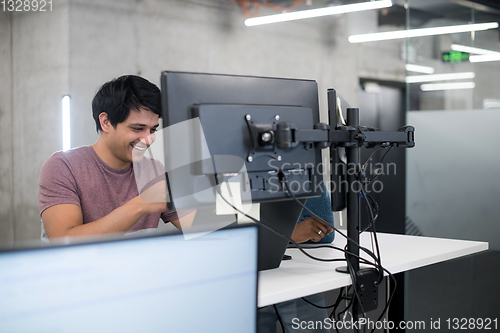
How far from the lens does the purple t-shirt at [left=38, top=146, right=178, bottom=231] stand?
4.96 feet

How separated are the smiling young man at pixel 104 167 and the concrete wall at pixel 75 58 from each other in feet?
6.59

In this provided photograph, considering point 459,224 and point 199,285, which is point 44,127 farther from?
point 199,285

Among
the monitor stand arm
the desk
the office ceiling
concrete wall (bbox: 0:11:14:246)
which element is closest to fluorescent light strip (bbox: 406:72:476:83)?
the office ceiling

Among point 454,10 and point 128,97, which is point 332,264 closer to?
point 128,97

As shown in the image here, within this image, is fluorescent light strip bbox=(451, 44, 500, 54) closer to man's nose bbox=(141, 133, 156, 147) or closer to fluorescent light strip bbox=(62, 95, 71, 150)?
man's nose bbox=(141, 133, 156, 147)

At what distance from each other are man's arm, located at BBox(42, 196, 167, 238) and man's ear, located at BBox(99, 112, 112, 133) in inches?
12.2

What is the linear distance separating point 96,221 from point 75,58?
242cm

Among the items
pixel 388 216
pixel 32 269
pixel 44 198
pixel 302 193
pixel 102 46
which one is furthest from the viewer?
pixel 102 46

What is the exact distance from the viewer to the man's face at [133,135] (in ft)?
5.17

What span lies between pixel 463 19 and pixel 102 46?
2.59 metres

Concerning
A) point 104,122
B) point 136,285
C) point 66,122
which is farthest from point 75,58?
point 136,285

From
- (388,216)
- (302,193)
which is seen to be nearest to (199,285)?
(302,193)

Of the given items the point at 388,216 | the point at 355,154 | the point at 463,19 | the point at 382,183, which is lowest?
the point at 388,216

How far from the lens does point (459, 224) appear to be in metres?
2.47
